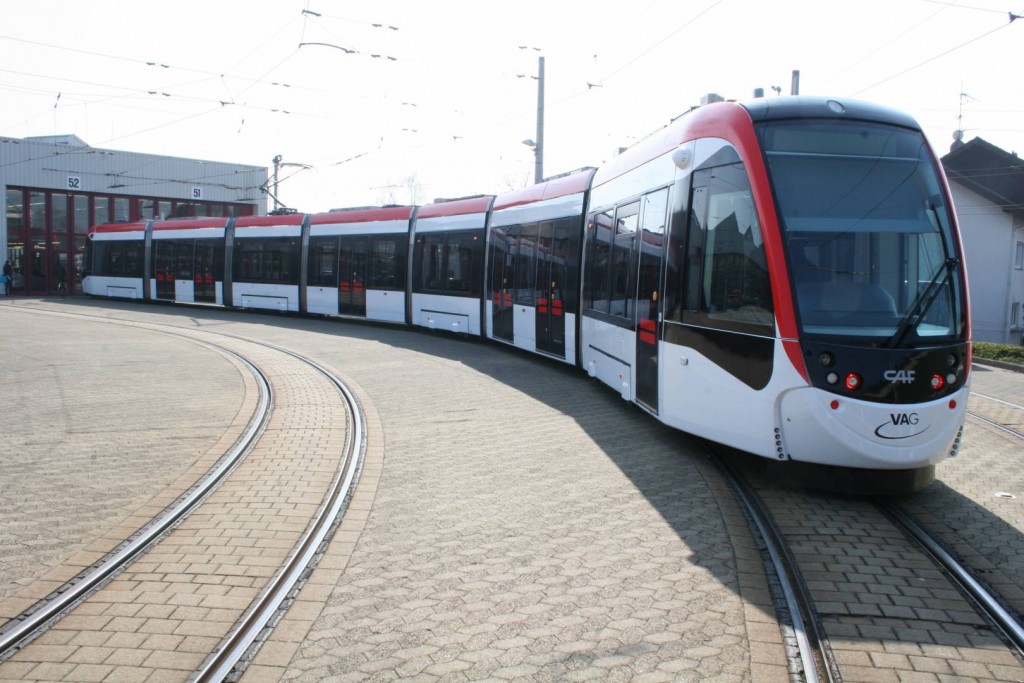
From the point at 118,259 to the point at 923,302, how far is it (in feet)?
109

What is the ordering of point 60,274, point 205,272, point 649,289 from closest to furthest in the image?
point 649,289 < point 205,272 < point 60,274

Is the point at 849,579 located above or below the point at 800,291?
below

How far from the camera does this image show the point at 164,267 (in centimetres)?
3241

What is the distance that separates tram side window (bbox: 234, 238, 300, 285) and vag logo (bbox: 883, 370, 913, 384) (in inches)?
871

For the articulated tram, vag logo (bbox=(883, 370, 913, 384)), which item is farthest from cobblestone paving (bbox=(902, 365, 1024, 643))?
vag logo (bbox=(883, 370, 913, 384))

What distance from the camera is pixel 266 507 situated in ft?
22.3

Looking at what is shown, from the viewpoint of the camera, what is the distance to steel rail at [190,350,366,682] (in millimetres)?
4106

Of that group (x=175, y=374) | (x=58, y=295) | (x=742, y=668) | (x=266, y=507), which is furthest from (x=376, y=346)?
(x=58, y=295)

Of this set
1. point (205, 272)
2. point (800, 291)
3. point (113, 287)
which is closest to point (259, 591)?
Result: point (800, 291)

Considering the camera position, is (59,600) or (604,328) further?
(604,328)

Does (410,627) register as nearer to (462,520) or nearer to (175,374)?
(462,520)

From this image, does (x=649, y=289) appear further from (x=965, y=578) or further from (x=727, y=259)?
(x=965, y=578)

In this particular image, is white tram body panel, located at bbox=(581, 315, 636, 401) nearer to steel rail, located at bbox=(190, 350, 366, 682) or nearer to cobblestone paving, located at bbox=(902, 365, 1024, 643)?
steel rail, located at bbox=(190, 350, 366, 682)

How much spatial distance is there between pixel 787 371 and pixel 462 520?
8.36 ft
